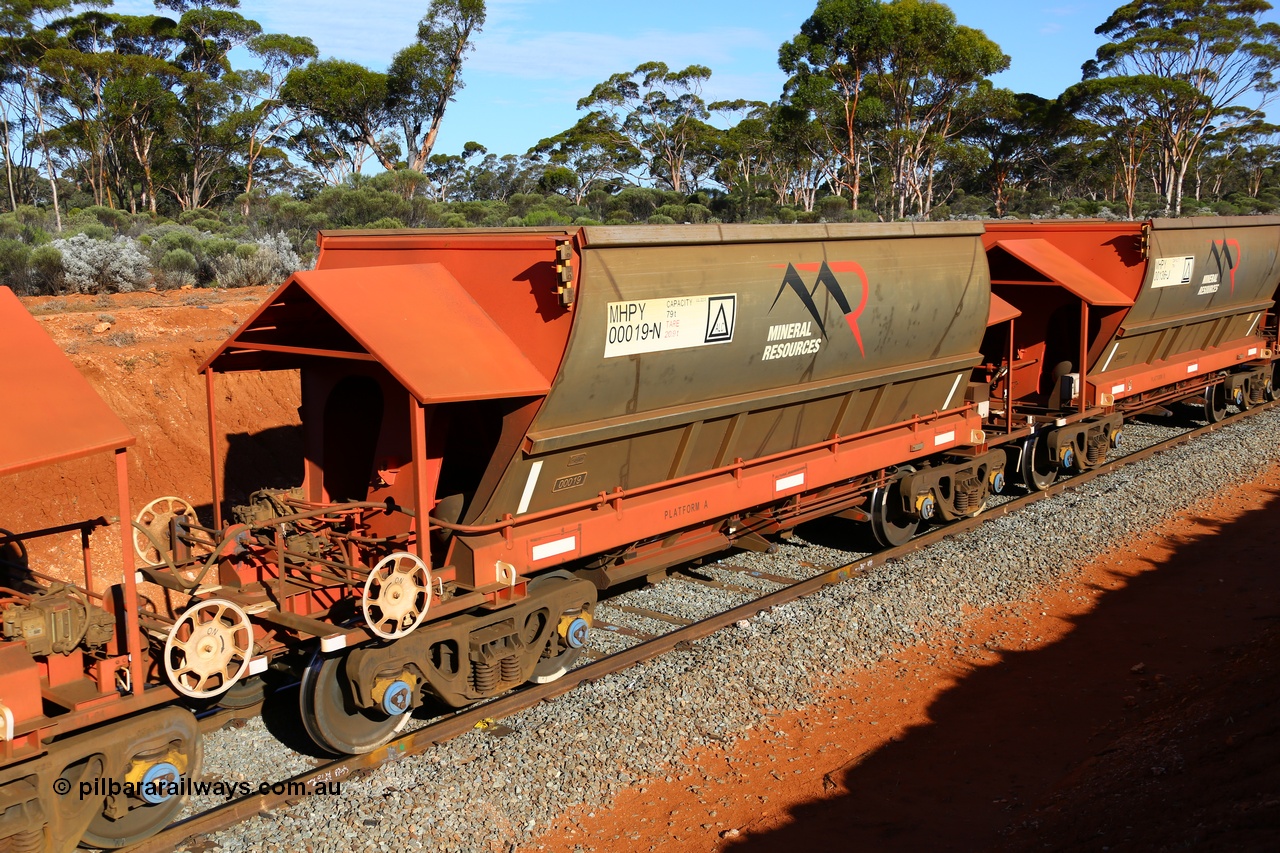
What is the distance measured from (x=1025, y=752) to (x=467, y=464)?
4.47m

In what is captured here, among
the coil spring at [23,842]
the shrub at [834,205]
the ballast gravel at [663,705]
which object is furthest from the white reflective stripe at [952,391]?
the shrub at [834,205]

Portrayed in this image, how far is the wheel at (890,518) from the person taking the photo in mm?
11336

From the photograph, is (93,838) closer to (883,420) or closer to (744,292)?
(744,292)

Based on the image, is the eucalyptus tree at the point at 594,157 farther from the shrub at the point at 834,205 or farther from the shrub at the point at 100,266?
the shrub at the point at 100,266

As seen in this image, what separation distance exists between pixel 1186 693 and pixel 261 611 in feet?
20.9

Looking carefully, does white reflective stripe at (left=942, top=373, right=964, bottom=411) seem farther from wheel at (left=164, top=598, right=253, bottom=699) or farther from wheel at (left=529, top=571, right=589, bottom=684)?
wheel at (left=164, top=598, right=253, bottom=699)

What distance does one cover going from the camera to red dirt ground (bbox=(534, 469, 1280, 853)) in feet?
17.9

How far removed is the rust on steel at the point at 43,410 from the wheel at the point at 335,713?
2.04 m

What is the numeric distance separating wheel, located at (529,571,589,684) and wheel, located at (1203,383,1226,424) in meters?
14.0

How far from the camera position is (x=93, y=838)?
227 inches

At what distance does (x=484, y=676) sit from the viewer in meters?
7.32

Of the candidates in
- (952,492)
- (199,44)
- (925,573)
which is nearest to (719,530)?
(925,573)

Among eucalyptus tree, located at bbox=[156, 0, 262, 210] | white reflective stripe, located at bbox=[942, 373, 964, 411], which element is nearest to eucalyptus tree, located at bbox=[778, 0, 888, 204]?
eucalyptus tree, located at bbox=[156, 0, 262, 210]

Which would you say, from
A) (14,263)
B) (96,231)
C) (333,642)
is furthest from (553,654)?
(96,231)
